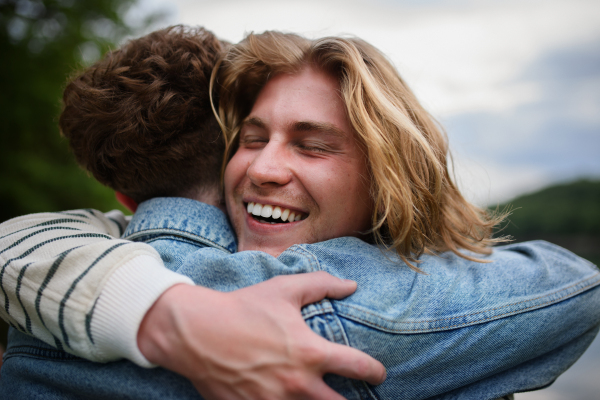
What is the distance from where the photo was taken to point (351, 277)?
4.83 ft

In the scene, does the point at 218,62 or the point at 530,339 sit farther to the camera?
the point at 218,62

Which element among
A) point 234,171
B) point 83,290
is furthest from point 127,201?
point 83,290

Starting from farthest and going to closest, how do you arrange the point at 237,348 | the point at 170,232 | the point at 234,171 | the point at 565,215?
1. the point at 565,215
2. the point at 234,171
3. the point at 170,232
4. the point at 237,348

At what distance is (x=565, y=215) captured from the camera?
147 inches

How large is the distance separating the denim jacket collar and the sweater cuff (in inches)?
19.1

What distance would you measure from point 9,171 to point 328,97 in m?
5.75

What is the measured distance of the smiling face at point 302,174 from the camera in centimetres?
178

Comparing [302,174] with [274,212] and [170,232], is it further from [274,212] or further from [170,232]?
[170,232]

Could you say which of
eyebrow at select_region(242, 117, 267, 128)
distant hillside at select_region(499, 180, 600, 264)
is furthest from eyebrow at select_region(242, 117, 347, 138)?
distant hillside at select_region(499, 180, 600, 264)

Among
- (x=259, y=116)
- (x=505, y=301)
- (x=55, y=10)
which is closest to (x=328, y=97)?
(x=259, y=116)

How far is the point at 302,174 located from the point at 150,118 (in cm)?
71

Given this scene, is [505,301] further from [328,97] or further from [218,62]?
[218,62]

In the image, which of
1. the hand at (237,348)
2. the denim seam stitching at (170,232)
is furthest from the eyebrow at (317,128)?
the hand at (237,348)

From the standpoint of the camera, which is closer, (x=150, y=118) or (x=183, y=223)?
(x=183, y=223)
